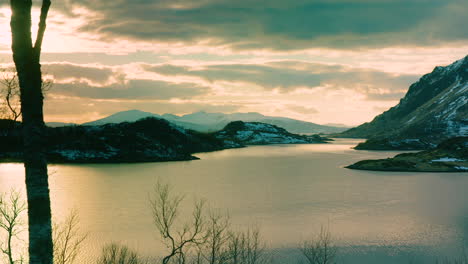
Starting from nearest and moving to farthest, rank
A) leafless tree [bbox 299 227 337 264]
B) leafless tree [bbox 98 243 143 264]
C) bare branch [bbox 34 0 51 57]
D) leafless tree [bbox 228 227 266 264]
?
bare branch [bbox 34 0 51 57] < leafless tree [bbox 98 243 143 264] < leafless tree [bbox 228 227 266 264] < leafless tree [bbox 299 227 337 264]

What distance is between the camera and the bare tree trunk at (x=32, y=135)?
919 cm

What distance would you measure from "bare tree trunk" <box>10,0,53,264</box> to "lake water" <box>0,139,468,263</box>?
3143 cm

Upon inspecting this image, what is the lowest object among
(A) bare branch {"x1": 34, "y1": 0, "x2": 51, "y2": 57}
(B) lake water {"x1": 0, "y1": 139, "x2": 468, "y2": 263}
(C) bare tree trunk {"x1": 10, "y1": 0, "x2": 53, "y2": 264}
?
(B) lake water {"x1": 0, "y1": 139, "x2": 468, "y2": 263}

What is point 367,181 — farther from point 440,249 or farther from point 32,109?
point 32,109

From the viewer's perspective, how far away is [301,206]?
238 ft

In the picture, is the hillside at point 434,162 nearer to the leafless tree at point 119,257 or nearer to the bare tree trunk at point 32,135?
the leafless tree at point 119,257

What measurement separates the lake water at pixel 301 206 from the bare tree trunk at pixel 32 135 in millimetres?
31425

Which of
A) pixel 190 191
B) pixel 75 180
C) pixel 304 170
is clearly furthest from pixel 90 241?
pixel 304 170

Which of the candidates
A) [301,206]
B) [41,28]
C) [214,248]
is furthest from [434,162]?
[41,28]

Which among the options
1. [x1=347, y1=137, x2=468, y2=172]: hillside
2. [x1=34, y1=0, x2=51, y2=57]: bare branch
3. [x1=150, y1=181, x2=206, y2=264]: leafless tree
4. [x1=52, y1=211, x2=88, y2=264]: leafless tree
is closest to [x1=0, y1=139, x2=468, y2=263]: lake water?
[x1=52, y1=211, x2=88, y2=264]: leafless tree

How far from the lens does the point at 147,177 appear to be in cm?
11744

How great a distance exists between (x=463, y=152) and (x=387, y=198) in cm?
8782

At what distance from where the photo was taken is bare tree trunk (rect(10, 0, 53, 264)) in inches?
362

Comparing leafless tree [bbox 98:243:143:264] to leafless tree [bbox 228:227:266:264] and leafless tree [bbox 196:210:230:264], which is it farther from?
Result: leafless tree [bbox 228:227:266:264]
